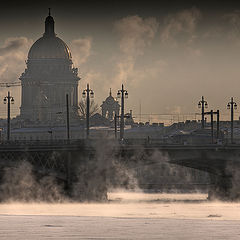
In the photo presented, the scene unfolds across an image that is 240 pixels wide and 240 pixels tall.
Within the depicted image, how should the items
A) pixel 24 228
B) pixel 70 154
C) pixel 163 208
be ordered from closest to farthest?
pixel 24 228, pixel 163 208, pixel 70 154

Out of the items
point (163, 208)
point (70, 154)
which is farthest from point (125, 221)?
point (70, 154)

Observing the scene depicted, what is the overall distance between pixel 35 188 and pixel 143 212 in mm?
21897

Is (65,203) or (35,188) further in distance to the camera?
(35,188)

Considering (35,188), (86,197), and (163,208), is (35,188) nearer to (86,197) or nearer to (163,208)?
(86,197)

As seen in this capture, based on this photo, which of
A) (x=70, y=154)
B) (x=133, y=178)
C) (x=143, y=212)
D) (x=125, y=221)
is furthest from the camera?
(x=133, y=178)

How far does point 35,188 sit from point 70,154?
6.90 m

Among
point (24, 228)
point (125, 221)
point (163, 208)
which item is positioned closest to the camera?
point (24, 228)

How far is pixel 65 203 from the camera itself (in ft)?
304

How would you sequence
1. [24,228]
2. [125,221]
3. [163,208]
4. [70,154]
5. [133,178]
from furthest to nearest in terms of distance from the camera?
1. [133,178]
2. [70,154]
3. [163,208]
4. [125,221]
5. [24,228]

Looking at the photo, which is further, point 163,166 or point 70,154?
point 163,166

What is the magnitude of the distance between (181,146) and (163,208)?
9496 mm

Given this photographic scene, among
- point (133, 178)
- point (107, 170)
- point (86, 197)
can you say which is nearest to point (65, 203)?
point (86, 197)

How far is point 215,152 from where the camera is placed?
98.8 meters

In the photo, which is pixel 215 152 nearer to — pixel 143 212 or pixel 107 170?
pixel 107 170
